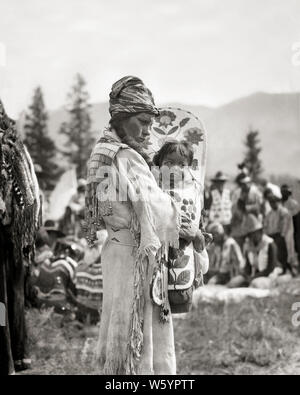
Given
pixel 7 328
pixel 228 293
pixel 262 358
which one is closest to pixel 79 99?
pixel 228 293

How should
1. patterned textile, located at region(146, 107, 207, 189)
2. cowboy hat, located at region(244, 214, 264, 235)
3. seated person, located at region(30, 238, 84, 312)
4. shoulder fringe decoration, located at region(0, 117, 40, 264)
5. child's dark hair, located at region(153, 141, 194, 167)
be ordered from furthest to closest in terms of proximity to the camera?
cowboy hat, located at region(244, 214, 264, 235) → seated person, located at region(30, 238, 84, 312) → shoulder fringe decoration, located at region(0, 117, 40, 264) → patterned textile, located at region(146, 107, 207, 189) → child's dark hair, located at region(153, 141, 194, 167)

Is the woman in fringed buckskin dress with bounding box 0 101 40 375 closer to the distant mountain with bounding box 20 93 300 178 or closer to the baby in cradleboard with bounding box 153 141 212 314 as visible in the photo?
the baby in cradleboard with bounding box 153 141 212 314

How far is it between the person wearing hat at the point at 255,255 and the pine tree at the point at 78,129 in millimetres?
3309

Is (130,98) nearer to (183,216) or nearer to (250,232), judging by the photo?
(183,216)

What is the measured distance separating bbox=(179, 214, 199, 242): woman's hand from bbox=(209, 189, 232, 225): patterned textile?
7.86 meters

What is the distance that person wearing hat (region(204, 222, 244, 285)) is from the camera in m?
12.0

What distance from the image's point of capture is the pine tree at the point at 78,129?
1327 cm

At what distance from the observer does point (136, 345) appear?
421 cm

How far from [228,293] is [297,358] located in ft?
6.68

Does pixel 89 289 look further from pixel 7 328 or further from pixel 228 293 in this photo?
pixel 7 328

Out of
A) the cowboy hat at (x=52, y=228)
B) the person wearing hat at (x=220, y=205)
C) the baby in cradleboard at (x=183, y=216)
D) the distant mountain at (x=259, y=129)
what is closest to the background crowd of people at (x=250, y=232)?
the person wearing hat at (x=220, y=205)

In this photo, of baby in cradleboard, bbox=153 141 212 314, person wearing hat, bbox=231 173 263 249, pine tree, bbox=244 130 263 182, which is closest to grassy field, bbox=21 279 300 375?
person wearing hat, bbox=231 173 263 249

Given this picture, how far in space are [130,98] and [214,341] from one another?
5.53m

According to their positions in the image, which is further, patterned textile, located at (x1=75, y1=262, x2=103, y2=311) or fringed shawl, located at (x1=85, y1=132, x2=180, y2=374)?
patterned textile, located at (x1=75, y1=262, x2=103, y2=311)
